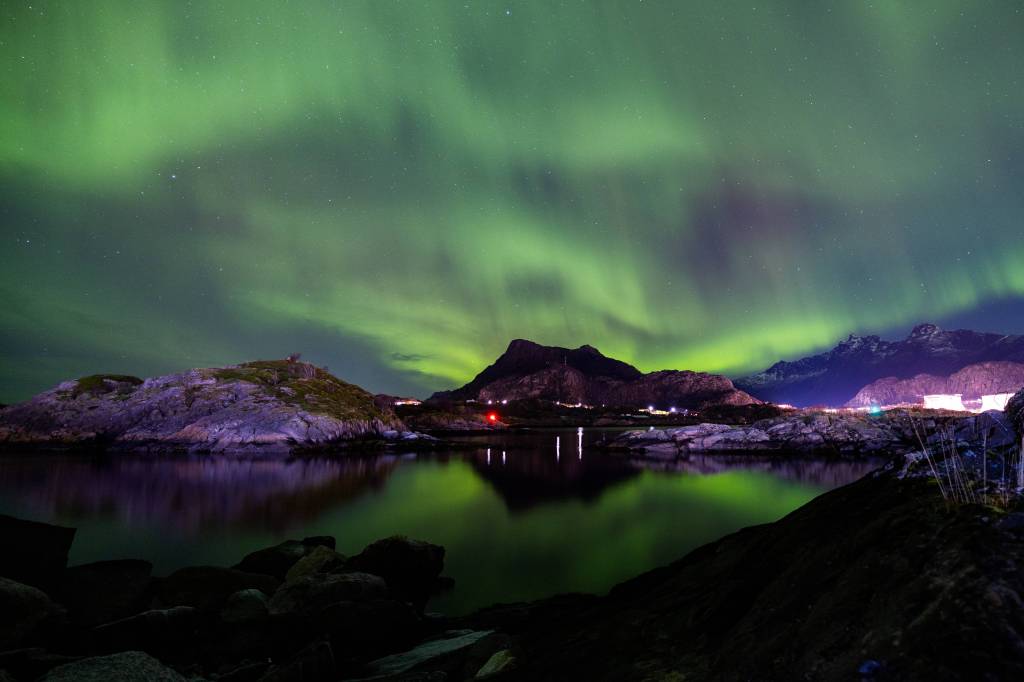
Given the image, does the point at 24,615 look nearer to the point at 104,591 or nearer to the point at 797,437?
the point at 104,591

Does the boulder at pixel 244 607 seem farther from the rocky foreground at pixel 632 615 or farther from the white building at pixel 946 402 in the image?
the white building at pixel 946 402

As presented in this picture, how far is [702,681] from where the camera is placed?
6.79 m

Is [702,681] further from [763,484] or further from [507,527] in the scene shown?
[763,484]

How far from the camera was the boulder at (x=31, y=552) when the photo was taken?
1678 cm

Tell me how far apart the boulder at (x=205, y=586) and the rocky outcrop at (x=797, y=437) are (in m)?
87.0

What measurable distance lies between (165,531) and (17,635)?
90.6 ft

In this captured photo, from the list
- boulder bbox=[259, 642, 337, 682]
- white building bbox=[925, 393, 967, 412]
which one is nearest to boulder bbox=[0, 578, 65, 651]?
boulder bbox=[259, 642, 337, 682]

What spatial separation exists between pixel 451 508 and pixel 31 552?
109ft

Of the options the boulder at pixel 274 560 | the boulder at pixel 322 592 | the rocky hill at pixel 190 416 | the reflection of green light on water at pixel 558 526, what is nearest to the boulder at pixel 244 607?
the boulder at pixel 322 592

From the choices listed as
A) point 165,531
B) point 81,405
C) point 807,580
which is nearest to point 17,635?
point 807,580

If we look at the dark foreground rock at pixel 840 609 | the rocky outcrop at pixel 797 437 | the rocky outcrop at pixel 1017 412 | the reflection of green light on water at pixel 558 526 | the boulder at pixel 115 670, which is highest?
the rocky outcrop at pixel 1017 412

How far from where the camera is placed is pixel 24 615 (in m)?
A: 14.0

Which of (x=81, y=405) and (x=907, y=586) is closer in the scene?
(x=907, y=586)

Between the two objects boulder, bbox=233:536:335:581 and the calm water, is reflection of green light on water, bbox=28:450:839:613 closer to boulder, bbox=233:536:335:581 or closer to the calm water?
the calm water
